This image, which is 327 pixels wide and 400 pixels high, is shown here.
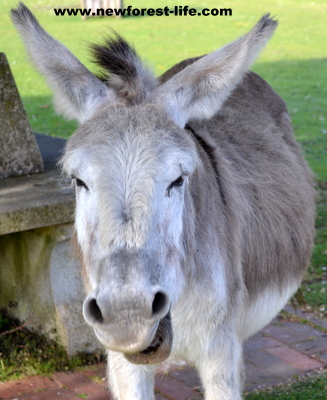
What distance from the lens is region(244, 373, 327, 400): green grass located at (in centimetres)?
399

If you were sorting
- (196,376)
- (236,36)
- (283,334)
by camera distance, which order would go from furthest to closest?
(236,36) < (283,334) < (196,376)

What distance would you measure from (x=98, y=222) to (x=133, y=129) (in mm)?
426

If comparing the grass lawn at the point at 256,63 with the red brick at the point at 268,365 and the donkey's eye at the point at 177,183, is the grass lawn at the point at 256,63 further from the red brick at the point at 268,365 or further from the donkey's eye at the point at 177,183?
the donkey's eye at the point at 177,183

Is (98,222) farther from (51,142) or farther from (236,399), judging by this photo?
(51,142)

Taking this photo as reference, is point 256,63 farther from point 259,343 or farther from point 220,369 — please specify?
point 220,369

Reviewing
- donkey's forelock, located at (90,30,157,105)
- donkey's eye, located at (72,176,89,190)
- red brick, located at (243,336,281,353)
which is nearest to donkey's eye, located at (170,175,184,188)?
donkey's eye, located at (72,176,89,190)

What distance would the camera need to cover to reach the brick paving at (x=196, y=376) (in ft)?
13.8

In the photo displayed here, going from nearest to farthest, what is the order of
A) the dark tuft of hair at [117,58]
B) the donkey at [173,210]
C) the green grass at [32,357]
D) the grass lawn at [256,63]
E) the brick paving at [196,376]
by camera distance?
the donkey at [173,210] → the dark tuft of hair at [117,58] → the brick paving at [196,376] → the green grass at [32,357] → the grass lawn at [256,63]

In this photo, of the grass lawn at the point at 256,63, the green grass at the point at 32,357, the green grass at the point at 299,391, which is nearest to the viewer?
the green grass at the point at 299,391

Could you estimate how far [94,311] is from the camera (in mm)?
2293

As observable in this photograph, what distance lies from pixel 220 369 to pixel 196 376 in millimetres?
1340

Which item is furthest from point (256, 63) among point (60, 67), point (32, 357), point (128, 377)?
point (128, 377)

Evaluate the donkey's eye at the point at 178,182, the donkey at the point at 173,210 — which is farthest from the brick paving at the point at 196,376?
the donkey's eye at the point at 178,182

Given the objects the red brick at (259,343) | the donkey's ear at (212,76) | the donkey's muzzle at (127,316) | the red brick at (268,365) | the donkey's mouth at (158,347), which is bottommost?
the red brick at (259,343)
